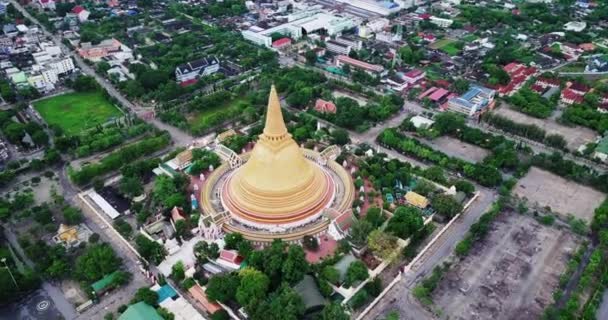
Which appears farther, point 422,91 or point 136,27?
point 136,27

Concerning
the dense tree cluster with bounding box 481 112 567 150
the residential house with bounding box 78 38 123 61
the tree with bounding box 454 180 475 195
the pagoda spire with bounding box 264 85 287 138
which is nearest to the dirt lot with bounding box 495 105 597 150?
the dense tree cluster with bounding box 481 112 567 150

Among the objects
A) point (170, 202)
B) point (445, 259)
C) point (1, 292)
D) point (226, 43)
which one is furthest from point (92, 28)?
point (445, 259)

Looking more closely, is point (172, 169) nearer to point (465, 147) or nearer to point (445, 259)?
point (445, 259)

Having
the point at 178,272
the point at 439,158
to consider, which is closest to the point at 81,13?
the point at 178,272

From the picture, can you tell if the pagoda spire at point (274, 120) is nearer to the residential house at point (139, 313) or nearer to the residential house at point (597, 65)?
the residential house at point (139, 313)

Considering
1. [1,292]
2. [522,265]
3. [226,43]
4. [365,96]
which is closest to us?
[1,292]

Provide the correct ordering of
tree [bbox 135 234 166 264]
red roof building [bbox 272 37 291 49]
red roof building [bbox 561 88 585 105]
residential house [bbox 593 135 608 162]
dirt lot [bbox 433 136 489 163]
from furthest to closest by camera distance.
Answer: red roof building [bbox 272 37 291 49], red roof building [bbox 561 88 585 105], dirt lot [bbox 433 136 489 163], residential house [bbox 593 135 608 162], tree [bbox 135 234 166 264]

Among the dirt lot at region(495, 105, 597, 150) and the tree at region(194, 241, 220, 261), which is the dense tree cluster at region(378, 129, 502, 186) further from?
the tree at region(194, 241, 220, 261)
